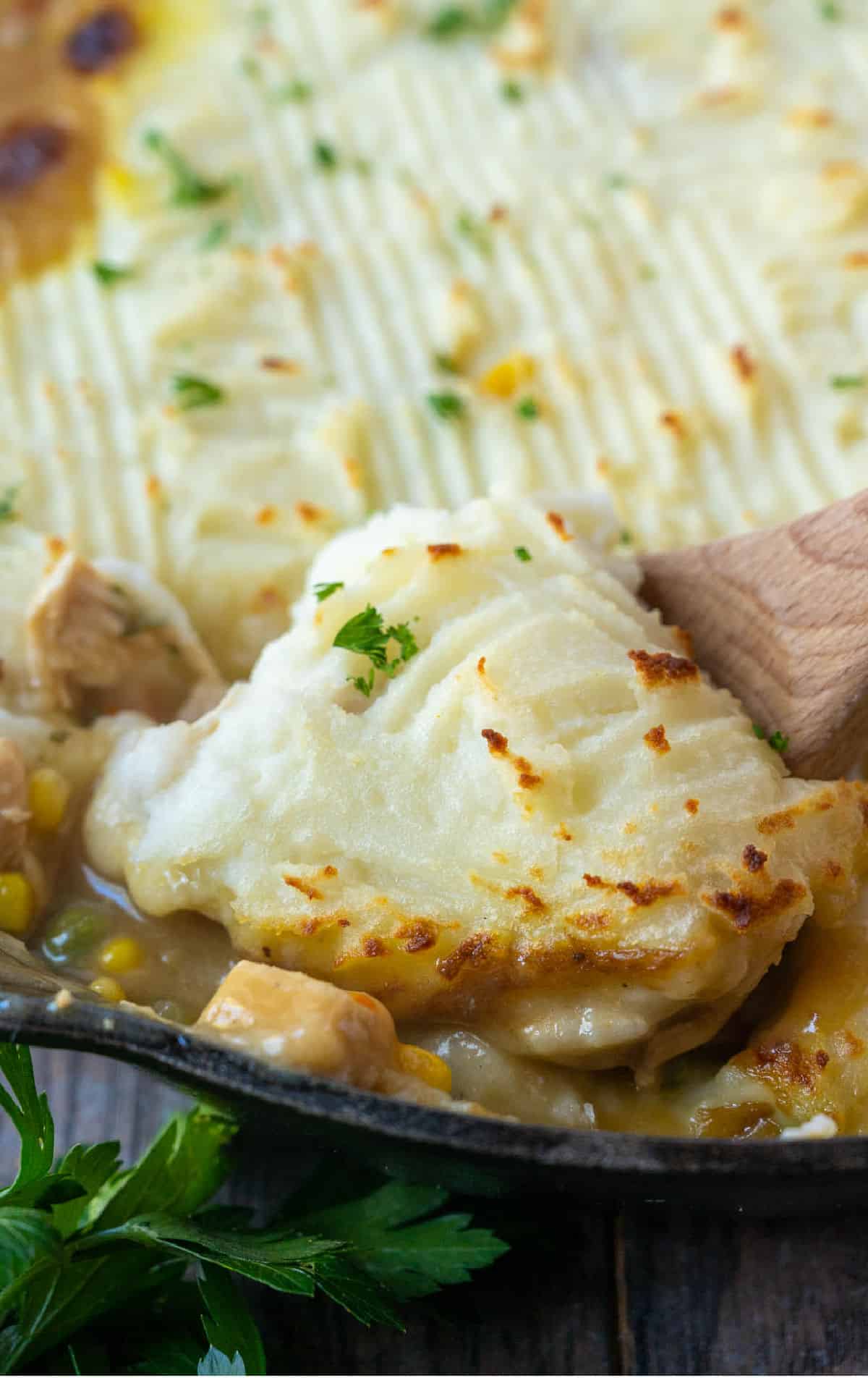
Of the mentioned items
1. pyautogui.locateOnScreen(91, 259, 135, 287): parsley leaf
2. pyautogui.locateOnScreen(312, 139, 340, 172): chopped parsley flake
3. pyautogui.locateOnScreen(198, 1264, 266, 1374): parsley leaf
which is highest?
pyautogui.locateOnScreen(312, 139, 340, 172): chopped parsley flake

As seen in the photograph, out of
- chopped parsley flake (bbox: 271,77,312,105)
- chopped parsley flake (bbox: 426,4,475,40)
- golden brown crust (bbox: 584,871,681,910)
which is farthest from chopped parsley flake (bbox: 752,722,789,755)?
chopped parsley flake (bbox: 426,4,475,40)

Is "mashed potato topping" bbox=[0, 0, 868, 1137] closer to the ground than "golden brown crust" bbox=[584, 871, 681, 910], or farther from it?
farther from it

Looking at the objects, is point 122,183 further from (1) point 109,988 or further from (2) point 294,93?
(1) point 109,988

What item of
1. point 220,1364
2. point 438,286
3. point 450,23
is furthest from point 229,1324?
point 450,23

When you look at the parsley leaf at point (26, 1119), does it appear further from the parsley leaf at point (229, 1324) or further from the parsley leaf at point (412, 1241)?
the parsley leaf at point (412, 1241)

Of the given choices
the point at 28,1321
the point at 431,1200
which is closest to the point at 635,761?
the point at 431,1200

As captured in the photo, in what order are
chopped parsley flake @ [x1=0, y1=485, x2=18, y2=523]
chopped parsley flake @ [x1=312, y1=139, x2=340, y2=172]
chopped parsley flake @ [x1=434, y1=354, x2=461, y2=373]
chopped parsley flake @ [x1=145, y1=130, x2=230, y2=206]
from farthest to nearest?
1. chopped parsley flake @ [x1=312, y1=139, x2=340, y2=172]
2. chopped parsley flake @ [x1=145, y1=130, x2=230, y2=206]
3. chopped parsley flake @ [x1=434, y1=354, x2=461, y2=373]
4. chopped parsley flake @ [x1=0, y1=485, x2=18, y2=523]

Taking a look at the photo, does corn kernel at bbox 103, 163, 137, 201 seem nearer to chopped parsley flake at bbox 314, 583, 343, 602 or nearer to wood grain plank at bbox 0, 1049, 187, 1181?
chopped parsley flake at bbox 314, 583, 343, 602

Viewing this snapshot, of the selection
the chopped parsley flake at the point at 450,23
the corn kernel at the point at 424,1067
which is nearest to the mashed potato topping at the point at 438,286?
the chopped parsley flake at the point at 450,23
